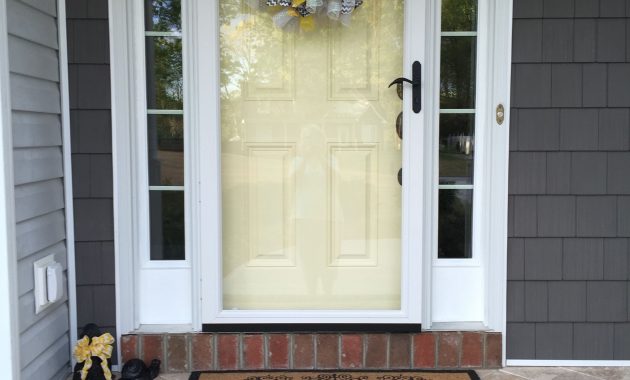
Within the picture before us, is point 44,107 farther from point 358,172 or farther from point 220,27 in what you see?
point 358,172

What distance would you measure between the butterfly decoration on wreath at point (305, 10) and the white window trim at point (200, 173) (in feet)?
0.84

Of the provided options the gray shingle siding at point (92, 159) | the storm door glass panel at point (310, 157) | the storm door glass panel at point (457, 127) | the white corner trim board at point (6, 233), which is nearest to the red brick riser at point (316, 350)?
the storm door glass panel at point (310, 157)

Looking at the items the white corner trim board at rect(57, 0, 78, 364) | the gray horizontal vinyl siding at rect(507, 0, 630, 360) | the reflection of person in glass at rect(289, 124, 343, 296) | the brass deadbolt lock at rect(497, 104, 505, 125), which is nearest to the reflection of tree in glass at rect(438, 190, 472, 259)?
the gray horizontal vinyl siding at rect(507, 0, 630, 360)

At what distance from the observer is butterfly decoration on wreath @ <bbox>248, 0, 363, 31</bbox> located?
2467 millimetres

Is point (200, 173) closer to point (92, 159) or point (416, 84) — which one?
point (92, 159)

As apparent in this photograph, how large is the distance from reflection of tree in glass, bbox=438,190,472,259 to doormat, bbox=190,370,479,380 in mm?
493

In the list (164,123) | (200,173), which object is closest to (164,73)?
(164,123)

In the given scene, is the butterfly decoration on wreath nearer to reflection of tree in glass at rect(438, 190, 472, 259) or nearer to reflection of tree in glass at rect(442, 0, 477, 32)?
reflection of tree in glass at rect(442, 0, 477, 32)

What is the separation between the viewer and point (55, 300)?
91.7 inches

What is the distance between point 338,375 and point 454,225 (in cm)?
80

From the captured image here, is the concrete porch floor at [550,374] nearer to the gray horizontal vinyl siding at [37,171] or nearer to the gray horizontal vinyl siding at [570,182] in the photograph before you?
the gray horizontal vinyl siding at [570,182]

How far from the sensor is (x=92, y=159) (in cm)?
247

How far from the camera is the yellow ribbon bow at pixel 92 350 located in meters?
2.28

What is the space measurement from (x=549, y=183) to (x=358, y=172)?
79 cm
